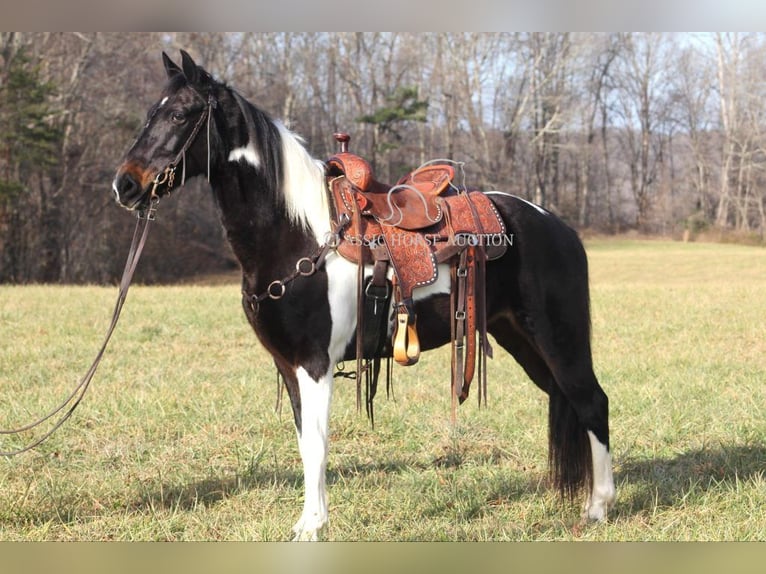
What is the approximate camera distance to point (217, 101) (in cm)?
301

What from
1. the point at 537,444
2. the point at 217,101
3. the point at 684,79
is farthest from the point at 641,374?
the point at 684,79

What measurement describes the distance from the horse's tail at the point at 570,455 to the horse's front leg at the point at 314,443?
1.27 metres

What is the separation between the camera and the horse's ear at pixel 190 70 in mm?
2875

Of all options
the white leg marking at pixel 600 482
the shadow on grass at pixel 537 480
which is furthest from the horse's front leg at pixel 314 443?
the white leg marking at pixel 600 482

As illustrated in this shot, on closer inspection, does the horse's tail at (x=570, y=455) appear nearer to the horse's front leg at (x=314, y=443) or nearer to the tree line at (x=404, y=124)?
the horse's front leg at (x=314, y=443)

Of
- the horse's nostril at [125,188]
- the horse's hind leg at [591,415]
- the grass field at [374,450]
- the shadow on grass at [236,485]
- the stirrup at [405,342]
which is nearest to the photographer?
the horse's nostril at [125,188]

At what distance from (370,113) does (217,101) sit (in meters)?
24.7

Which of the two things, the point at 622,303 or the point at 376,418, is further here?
the point at 622,303

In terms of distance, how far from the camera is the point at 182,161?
2.97 meters

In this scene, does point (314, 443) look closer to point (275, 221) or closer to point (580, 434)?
point (275, 221)

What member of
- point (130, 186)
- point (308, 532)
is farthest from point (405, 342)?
point (130, 186)

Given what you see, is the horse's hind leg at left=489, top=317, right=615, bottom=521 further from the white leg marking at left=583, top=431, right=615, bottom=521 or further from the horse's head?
the horse's head

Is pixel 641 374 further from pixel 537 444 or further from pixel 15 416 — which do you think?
pixel 15 416

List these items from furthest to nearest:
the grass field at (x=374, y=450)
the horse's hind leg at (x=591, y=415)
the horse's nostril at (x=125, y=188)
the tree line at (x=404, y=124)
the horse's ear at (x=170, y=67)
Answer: the tree line at (x=404, y=124) → the horse's hind leg at (x=591, y=415) → the grass field at (x=374, y=450) → the horse's ear at (x=170, y=67) → the horse's nostril at (x=125, y=188)
